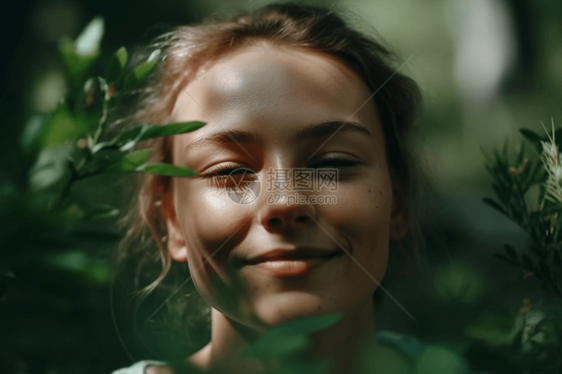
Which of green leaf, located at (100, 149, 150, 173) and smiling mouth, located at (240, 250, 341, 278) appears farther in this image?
smiling mouth, located at (240, 250, 341, 278)

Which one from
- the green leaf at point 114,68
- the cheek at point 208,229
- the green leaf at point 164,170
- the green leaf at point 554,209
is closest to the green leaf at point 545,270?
the green leaf at point 554,209

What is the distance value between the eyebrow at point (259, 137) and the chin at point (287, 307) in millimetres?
309

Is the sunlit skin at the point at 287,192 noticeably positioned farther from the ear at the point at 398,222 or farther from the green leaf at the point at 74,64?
the green leaf at the point at 74,64

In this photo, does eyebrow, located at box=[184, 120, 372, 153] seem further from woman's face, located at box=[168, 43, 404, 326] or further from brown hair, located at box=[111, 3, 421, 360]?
brown hair, located at box=[111, 3, 421, 360]

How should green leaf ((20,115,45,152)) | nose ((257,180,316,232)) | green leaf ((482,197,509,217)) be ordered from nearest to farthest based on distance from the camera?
green leaf ((20,115,45,152))
nose ((257,180,316,232))
green leaf ((482,197,509,217))

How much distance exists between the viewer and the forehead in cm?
104

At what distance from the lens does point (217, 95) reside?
43.3 inches

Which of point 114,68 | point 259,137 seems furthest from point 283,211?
point 114,68

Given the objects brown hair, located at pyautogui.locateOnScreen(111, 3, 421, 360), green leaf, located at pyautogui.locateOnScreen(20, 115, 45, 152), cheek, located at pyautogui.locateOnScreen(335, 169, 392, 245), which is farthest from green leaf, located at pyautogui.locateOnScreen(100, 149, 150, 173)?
brown hair, located at pyautogui.locateOnScreen(111, 3, 421, 360)

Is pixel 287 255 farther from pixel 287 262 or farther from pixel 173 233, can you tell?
pixel 173 233

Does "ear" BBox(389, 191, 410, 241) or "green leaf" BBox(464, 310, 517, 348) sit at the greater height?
"green leaf" BBox(464, 310, 517, 348)

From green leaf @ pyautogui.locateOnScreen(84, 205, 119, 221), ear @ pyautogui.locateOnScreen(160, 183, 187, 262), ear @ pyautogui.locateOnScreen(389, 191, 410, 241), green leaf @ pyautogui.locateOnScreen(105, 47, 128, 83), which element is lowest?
ear @ pyautogui.locateOnScreen(160, 183, 187, 262)

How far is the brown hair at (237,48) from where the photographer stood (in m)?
1.28

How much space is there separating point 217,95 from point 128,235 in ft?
2.33
